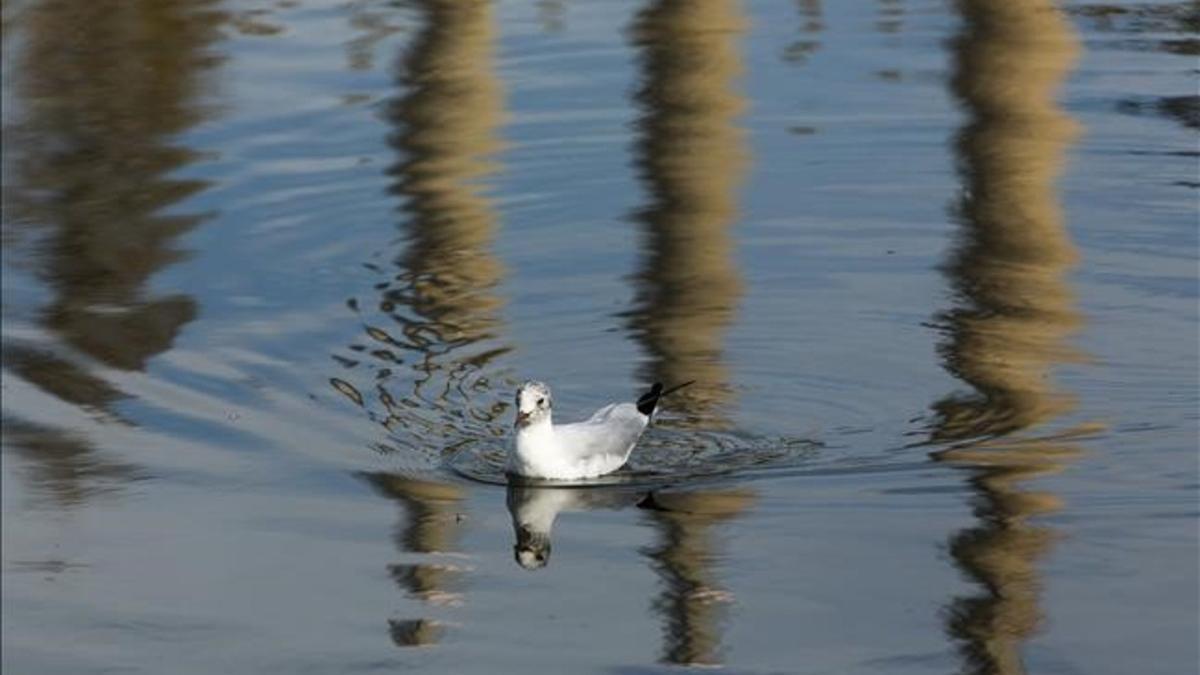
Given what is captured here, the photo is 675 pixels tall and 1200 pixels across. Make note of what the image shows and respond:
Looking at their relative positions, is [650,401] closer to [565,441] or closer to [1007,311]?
[565,441]

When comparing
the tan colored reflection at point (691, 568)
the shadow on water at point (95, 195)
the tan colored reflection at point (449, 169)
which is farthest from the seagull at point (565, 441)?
the tan colored reflection at point (449, 169)

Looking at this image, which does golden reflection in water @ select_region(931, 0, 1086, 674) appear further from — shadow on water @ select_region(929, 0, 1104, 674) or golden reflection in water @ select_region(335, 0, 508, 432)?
golden reflection in water @ select_region(335, 0, 508, 432)

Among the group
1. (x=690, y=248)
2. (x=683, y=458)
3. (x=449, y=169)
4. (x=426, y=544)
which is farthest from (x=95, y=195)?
(x=426, y=544)

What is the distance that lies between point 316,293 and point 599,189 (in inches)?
76.5

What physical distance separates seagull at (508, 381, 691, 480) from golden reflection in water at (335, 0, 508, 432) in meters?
0.77

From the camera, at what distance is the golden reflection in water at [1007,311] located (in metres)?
9.76

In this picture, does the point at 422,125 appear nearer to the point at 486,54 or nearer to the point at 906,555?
the point at 486,54

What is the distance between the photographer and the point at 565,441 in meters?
11.0

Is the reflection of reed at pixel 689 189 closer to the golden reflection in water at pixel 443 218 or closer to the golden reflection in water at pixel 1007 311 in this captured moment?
the golden reflection in water at pixel 443 218

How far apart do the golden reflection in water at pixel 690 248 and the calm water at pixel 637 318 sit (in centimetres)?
3

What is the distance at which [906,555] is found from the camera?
10.0 metres

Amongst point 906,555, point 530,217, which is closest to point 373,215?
point 530,217

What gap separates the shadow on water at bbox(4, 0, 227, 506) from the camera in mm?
12422

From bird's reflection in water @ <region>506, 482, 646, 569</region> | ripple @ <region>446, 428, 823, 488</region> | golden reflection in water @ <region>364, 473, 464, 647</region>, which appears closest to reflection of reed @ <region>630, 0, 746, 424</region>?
ripple @ <region>446, 428, 823, 488</region>
